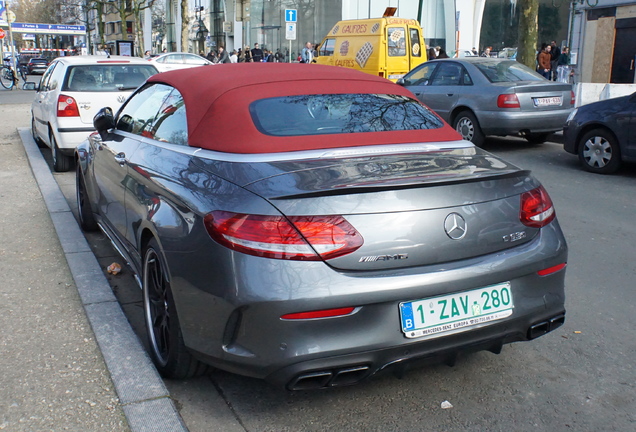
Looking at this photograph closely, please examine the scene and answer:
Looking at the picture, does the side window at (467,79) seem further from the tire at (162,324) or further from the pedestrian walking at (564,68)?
the pedestrian walking at (564,68)

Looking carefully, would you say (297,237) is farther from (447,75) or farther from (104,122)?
(447,75)

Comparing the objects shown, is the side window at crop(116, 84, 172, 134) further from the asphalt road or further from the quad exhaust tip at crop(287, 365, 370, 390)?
the quad exhaust tip at crop(287, 365, 370, 390)

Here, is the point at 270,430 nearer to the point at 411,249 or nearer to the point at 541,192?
the point at 411,249

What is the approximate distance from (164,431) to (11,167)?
804 centimetres

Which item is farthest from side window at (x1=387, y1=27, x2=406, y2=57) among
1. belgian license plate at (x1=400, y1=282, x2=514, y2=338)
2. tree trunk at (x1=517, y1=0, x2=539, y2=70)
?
belgian license plate at (x1=400, y1=282, x2=514, y2=338)

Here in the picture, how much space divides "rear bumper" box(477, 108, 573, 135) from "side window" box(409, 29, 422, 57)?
9694mm

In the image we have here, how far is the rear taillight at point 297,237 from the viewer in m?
2.75

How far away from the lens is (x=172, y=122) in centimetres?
402

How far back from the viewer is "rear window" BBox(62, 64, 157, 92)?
385 inches

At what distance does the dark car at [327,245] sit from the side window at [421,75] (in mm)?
9462

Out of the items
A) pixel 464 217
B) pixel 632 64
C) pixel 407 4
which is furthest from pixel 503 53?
pixel 464 217

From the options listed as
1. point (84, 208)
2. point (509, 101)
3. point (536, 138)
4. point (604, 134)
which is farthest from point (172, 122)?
point (536, 138)

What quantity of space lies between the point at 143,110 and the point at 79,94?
5.49 m

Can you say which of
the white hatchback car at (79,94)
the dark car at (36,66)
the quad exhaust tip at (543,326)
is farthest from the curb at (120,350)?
the dark car at (36,66)
